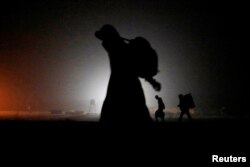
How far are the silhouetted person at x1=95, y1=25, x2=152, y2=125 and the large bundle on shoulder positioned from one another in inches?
3.7

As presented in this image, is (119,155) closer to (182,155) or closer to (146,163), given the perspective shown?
(146,163)

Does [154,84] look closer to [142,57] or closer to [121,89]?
[142,57]

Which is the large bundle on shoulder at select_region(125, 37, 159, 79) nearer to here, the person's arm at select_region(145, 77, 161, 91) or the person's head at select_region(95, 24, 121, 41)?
the person's arm at select_region(145, 77, 161, 91)

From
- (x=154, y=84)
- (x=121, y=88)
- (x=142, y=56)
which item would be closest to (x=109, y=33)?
(x=142, y=56)

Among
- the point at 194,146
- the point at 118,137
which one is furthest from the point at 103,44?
the point at 194,146

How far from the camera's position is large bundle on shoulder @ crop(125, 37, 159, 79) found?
7.75m

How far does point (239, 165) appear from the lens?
261 inches

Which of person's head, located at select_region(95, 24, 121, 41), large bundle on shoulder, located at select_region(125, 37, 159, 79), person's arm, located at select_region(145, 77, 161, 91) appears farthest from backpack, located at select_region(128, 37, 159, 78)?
person's head, located at select_region(95, 24, 121, 41)

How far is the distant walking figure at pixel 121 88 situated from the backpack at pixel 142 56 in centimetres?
7

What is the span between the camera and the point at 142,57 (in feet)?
25.4

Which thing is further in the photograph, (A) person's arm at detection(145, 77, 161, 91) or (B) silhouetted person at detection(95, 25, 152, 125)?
(A) person's arm at detection(145, 77, 161, 91)

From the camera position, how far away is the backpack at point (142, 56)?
7.75m

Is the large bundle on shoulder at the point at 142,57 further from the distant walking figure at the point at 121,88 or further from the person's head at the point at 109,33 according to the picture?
the person's head at the point at 109,33

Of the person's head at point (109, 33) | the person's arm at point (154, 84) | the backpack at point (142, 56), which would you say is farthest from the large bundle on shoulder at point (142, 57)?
the person's head at point (109, 33)
